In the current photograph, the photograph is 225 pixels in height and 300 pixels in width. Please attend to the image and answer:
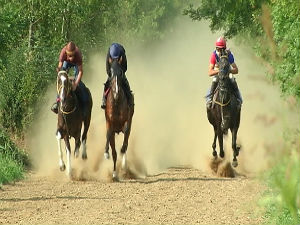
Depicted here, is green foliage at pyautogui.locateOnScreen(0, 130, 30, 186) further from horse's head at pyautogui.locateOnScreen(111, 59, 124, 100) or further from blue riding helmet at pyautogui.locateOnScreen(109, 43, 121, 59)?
blue riding helmet at pyautogui.locateOnScreen(109, 43, 121, 59)

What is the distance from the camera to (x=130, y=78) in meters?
33.6

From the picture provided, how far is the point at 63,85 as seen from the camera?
691 inches

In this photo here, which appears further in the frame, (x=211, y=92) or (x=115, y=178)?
(x=211, y=92)

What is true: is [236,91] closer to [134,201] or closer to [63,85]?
[63,85]

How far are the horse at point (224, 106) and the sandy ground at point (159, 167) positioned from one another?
17.8 inches

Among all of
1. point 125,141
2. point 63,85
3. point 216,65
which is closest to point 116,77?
point 63,85

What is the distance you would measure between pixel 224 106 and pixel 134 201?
587 cm

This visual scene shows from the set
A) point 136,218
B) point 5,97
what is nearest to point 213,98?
point 136,218

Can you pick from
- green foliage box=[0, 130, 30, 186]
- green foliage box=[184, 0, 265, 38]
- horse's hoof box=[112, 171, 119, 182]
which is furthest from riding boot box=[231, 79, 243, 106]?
green foliage box=[184, 0, 265, 38]

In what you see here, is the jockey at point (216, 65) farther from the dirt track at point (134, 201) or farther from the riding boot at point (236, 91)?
the dirt track at point (134, 201)

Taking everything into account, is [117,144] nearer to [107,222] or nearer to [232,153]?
[232,153]

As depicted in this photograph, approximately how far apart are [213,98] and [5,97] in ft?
32.5

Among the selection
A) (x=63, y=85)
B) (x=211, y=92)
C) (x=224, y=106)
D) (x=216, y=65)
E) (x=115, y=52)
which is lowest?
(x=224, y=106)

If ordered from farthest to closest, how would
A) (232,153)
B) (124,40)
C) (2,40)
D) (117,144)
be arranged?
(124,40), (2,40), (117,144), (232,153)
